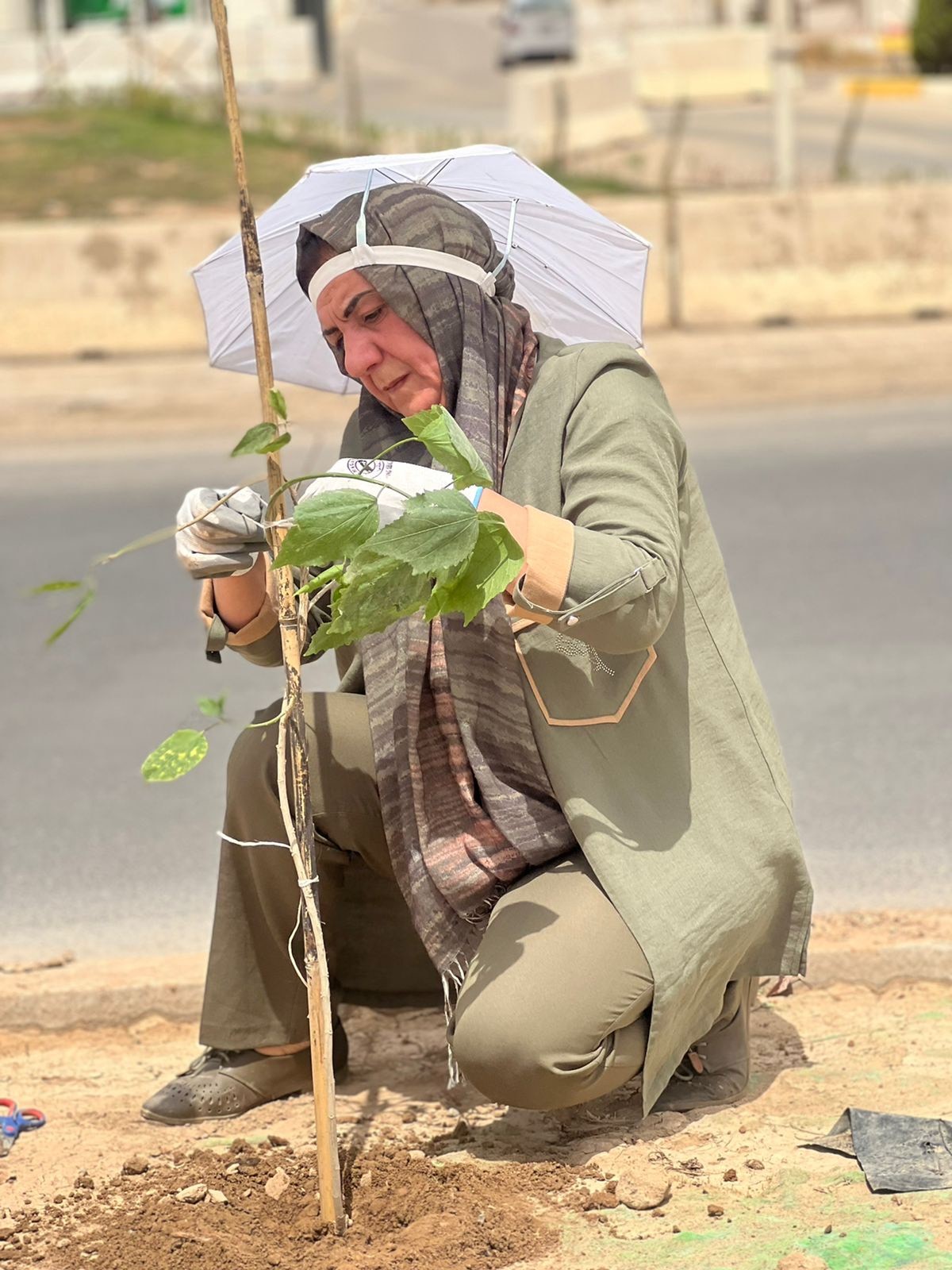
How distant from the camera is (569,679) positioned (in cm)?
252

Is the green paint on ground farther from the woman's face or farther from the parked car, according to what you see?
the parked car

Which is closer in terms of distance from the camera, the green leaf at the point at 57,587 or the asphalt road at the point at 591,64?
the green leaf at the point at 57,587

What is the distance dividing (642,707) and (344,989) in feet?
2.88

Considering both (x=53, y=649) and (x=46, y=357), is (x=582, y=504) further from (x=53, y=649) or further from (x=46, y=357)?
(x=46, y=357)

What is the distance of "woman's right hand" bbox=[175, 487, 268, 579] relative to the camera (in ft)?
8.04

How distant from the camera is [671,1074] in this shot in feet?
8.79

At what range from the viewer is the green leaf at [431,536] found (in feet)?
6.63

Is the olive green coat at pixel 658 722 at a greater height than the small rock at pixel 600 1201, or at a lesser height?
greater

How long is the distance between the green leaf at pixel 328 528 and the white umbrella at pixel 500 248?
2.74 ft

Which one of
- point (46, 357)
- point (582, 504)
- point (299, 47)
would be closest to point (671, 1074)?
point (582, 504)

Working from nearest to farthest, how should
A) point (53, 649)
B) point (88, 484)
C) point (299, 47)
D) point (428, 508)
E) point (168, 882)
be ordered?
point (428, 508) < point (168, 882) < point (53, 649) < point (88, 484) < point (299, 47)

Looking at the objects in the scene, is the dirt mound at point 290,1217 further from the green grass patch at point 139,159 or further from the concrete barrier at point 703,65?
the concrete barrier at point 703,65

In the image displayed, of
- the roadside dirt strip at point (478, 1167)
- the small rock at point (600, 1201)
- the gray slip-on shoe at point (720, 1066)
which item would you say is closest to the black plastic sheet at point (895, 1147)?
the roadside dirt strip at point (478, 1167)

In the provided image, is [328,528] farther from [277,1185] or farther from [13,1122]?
[13,1122]
